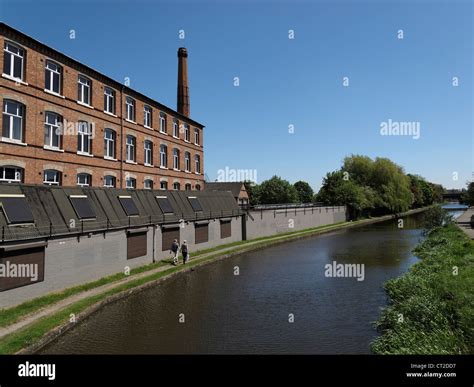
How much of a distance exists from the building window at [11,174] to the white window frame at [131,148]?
994cm

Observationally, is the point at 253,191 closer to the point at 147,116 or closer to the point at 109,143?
the point at 147,116

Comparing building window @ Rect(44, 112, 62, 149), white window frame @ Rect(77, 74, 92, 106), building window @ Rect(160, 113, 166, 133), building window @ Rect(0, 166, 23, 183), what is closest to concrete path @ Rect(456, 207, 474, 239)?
building window @ Rect(160, 113, 166, 133)

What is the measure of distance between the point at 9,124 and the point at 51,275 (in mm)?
9420

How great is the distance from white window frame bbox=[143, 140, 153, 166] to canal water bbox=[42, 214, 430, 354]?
41.2 feet

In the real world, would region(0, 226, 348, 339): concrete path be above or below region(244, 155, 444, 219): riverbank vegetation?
below

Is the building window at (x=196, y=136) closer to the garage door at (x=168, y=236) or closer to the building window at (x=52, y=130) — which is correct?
the garage door at (x=168, y=236)

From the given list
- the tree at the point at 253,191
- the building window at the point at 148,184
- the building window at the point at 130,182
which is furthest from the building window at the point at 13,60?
the tree at the point at 253,191

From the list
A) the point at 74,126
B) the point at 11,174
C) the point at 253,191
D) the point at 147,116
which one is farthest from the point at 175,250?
the point at 253,191

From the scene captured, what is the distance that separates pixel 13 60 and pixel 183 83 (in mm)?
26567

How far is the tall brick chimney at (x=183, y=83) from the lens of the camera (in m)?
45.0

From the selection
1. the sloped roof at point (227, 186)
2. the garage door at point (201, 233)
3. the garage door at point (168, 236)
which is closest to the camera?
the garage door at point (168, 236)

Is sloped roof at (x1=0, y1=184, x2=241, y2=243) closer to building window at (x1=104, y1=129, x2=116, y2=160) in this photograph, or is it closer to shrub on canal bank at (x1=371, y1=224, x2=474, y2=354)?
building window at (x1=104, y1=129, x2=116, y2=160)

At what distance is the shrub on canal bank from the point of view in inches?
405
